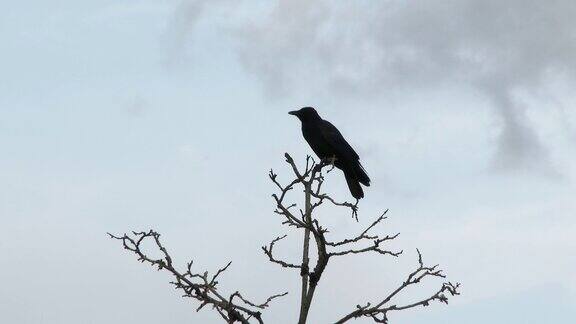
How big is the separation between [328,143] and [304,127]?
64cm

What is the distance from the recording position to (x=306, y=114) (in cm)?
1489

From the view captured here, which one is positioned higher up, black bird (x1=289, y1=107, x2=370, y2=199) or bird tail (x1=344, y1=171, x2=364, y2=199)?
black bird (x1=289, y1=107, x2=370, y2=199)

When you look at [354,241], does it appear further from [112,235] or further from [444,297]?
[112,235]

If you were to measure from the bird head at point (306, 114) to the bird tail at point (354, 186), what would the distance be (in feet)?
4.88

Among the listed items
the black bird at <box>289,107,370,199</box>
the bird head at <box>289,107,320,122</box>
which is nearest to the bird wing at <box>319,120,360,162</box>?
the black bird at <box>289,107,370,199</box>

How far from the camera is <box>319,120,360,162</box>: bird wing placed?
14.0 meters

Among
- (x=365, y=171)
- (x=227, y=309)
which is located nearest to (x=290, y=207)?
(x=227, y=309)

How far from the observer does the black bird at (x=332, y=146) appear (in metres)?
13.7

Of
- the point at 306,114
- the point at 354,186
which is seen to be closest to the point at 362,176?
the point at 354,186

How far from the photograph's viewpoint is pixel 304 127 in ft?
48.0

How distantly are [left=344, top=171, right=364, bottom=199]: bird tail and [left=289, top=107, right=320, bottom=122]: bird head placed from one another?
4.88 ft

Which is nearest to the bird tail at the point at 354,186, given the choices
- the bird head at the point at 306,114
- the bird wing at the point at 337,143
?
the bird wing at the point at 337,143

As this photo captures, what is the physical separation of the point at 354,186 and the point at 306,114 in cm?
185

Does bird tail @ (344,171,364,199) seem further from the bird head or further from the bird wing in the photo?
the bird head
